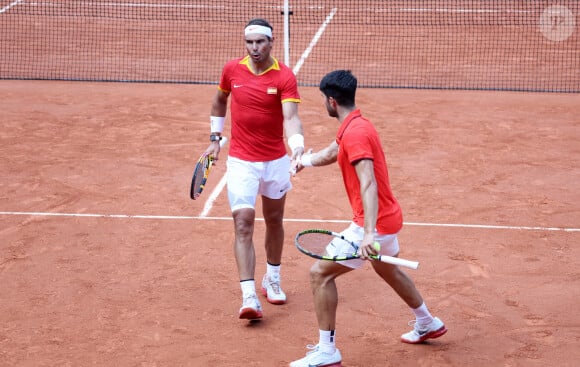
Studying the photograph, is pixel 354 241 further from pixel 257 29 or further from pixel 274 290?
pixel 257 29

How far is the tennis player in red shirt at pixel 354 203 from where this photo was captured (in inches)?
237

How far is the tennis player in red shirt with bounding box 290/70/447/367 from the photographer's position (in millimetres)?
6027

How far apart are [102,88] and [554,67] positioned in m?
8.76

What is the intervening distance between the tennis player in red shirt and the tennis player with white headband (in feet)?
2.83

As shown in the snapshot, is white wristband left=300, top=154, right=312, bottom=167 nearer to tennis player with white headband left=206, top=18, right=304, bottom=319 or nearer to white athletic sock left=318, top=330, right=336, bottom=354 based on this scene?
tennis player with white headband left=206, top=18, right=304, bottom=319

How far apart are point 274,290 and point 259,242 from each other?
1371 millimetres

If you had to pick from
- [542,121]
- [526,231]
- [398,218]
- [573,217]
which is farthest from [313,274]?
[542,121]

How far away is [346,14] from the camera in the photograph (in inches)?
855

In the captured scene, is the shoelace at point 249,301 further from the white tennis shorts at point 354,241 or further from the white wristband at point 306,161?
the white wristband at point 306,161

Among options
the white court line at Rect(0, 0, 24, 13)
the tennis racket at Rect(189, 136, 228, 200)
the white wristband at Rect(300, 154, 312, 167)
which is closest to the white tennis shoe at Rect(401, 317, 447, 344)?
the white wristband at Rect(300, 154, 312, 167)

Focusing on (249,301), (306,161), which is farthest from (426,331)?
(306,161)

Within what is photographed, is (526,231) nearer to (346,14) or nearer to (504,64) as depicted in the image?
(504,64)

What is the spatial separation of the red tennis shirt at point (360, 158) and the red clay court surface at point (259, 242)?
1242 mm

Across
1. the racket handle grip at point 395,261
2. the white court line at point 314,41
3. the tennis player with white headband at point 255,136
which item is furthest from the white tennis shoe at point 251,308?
the white court line at point 314,41
